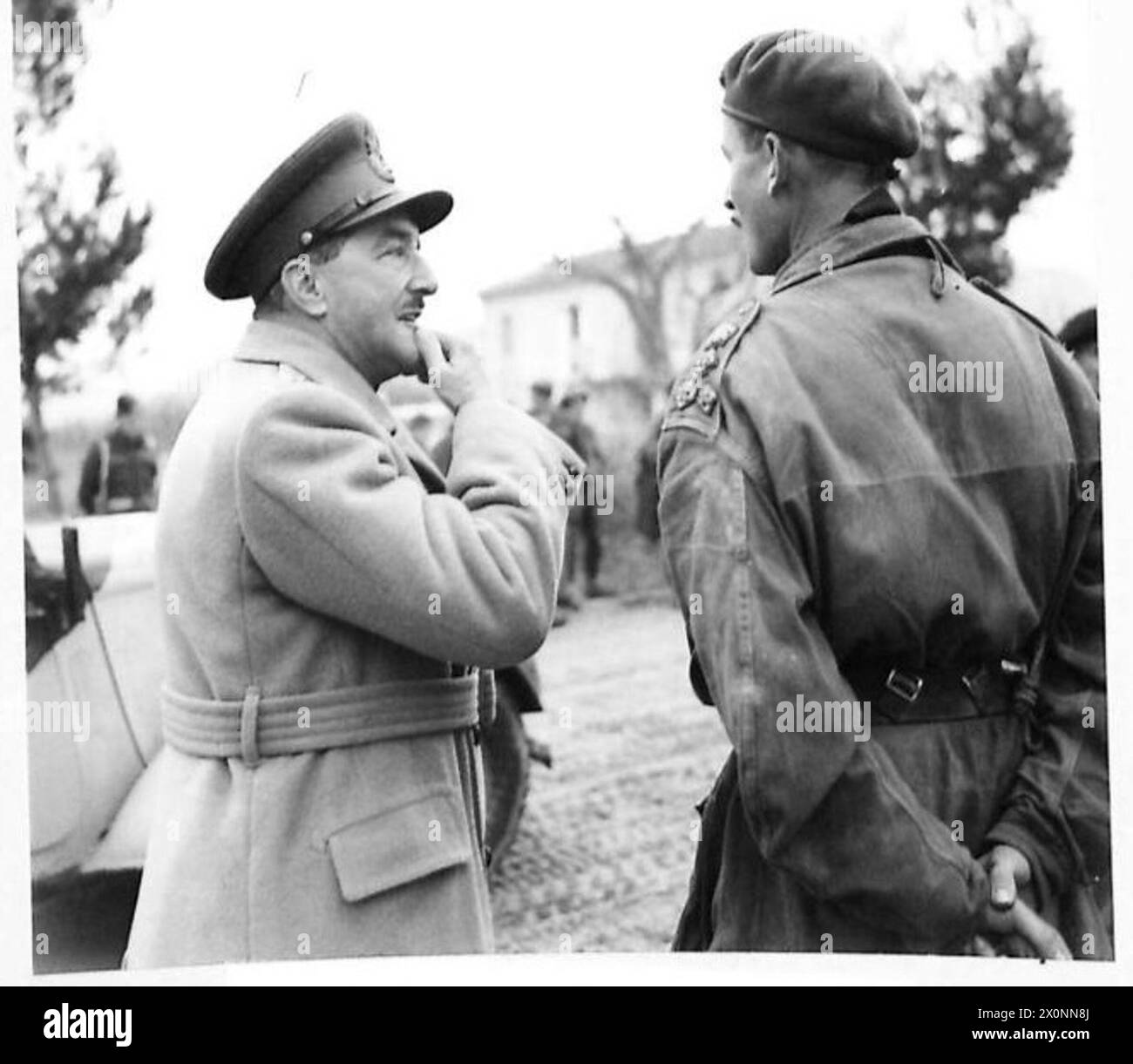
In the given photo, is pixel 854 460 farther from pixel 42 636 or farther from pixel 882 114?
pixel 42 636

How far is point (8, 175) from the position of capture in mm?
2730

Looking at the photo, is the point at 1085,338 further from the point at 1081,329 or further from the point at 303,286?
the point at 303,286

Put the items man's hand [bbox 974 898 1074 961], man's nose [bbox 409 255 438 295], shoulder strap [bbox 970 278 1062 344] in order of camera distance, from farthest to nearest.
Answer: man's nose [bbox 409 255 438 295] < shoulder strap [bbox 970 278 1062 344] < man's hand [bbox 974 898 1074 961]

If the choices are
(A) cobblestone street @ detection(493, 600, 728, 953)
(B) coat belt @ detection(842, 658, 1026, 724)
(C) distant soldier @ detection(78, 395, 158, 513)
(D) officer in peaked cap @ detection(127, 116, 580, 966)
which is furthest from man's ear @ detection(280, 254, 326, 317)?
(A) cobblestone street @ detection(493, 600, 728, 953)

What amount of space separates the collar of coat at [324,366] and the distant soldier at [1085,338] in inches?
44.9

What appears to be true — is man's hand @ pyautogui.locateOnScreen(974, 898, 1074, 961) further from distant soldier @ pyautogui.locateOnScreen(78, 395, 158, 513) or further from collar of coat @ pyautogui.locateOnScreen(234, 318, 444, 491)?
distant soldier @ pyautogui.locateOnScreen(78, 395, 158, 513)

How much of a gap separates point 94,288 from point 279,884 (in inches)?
45.7

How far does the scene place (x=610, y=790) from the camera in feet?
11.1

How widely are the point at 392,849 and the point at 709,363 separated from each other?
2.48 feet

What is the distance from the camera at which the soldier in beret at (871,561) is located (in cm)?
190

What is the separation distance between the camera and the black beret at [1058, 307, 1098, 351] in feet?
8.77

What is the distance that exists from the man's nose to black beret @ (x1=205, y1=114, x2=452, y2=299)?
0.27ft

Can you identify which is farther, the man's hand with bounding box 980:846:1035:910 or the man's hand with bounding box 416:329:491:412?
the man's hand with bounding box 416:329:491:412
